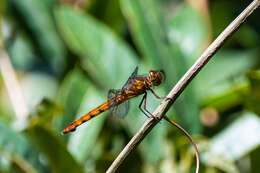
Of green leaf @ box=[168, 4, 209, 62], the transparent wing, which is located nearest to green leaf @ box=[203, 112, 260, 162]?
the transparent wing

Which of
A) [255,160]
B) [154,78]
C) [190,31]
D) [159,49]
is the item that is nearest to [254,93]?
[255,160]

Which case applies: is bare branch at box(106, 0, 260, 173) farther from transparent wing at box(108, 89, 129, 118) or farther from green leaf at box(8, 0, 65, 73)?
green leaf at box(8, 0, 65, 73)

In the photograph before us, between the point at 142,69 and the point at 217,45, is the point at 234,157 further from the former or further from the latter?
the point at 217,45

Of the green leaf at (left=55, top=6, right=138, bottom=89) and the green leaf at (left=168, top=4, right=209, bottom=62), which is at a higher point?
the green leaf at (left=55, top=6, right=138, bottom=89)

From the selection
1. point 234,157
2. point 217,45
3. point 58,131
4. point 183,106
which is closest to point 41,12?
point 58,131

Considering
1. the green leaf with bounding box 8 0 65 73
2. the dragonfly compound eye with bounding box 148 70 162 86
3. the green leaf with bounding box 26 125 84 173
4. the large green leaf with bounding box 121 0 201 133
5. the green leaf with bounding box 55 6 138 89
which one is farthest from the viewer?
the green leaf with bounding box 8 0 65 73
